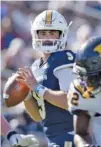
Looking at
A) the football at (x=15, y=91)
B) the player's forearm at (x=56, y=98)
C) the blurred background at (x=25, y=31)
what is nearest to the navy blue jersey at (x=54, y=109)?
the player's forearm at (x=56, y=98)

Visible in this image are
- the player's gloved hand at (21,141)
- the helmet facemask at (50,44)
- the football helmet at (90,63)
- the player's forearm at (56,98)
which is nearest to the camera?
the football helmet at (90,63)

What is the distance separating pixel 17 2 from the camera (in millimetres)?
8938

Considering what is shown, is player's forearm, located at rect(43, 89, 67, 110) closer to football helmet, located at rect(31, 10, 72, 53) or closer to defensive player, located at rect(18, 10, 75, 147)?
defensive player, located at rect(18, 10, 75, 147)

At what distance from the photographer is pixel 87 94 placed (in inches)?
153

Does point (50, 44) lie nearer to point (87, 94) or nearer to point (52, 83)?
point (52, 83)

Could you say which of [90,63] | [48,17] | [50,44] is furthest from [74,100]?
[48,17]

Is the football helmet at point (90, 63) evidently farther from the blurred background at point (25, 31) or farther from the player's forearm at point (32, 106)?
the blurred background at point (25, 31)

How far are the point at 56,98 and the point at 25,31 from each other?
13.0 ft

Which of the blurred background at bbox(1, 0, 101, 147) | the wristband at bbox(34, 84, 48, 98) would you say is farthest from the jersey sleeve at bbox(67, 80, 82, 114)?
the blurred background at bbox(1, 0, 101, 147)

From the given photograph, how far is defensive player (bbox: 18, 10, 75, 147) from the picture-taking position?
183 inches

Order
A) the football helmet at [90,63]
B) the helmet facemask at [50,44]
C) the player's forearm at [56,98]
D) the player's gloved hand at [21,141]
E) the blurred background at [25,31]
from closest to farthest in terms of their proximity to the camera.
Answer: the football helmet at [90,63] → the player's forearm at [56,98] → the helmet facemask at [50,44] → the player's gloved hand at [21,141] → the blurred background at [25,31]

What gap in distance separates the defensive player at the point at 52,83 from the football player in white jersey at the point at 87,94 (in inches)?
23.9

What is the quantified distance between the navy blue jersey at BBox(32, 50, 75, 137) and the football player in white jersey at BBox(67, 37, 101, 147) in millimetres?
739

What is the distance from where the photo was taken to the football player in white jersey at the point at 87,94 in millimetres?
3869
